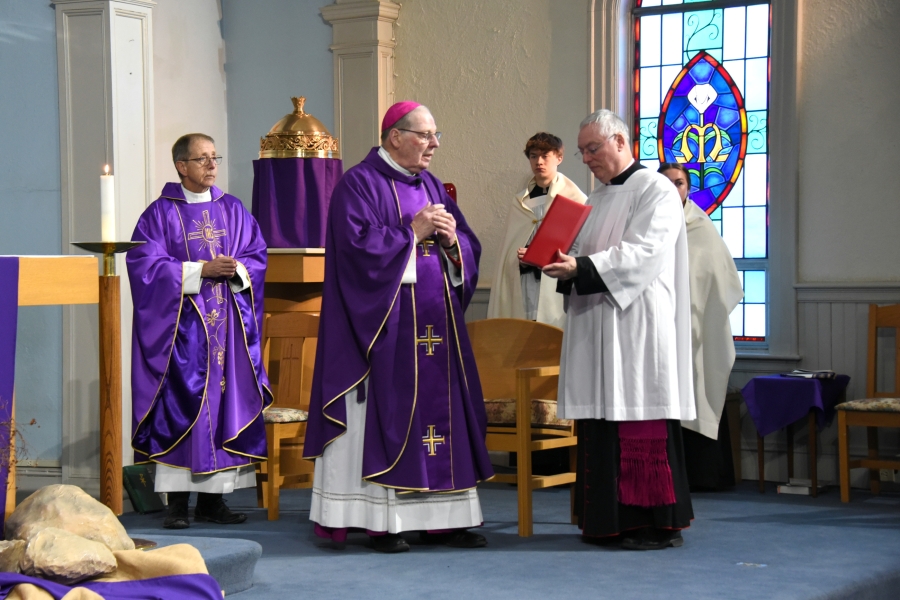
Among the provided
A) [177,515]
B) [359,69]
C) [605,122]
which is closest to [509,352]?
[605,122]

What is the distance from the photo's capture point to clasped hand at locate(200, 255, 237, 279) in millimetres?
5816

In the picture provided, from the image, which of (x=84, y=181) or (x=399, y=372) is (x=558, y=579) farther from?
(x=84, y=181)

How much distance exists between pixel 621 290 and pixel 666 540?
1104 millimetres

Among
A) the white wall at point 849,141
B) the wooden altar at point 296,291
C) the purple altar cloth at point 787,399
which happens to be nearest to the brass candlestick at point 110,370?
the wooden altar at point 296,291

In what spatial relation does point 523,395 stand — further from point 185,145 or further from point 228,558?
point 185,145

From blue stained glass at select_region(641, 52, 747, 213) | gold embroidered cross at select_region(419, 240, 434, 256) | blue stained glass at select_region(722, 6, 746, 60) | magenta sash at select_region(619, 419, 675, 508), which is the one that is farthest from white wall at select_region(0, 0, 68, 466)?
blue stained glass at select_region(722, 6, 746, 60)

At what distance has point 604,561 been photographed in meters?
4.81

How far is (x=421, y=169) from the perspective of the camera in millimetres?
5250

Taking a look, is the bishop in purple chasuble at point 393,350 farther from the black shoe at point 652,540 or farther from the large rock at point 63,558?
the large rock at point 63,558

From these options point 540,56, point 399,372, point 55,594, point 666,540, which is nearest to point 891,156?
point 540,56

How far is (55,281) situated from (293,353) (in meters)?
3.11

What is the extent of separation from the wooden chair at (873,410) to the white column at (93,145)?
405cm

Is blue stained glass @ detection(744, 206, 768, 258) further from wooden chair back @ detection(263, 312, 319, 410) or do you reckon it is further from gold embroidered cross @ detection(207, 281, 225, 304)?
gold embroidered cross @ detection(207, 281, 225, 304)

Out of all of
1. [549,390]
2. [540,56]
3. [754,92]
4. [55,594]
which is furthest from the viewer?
[540,56]
